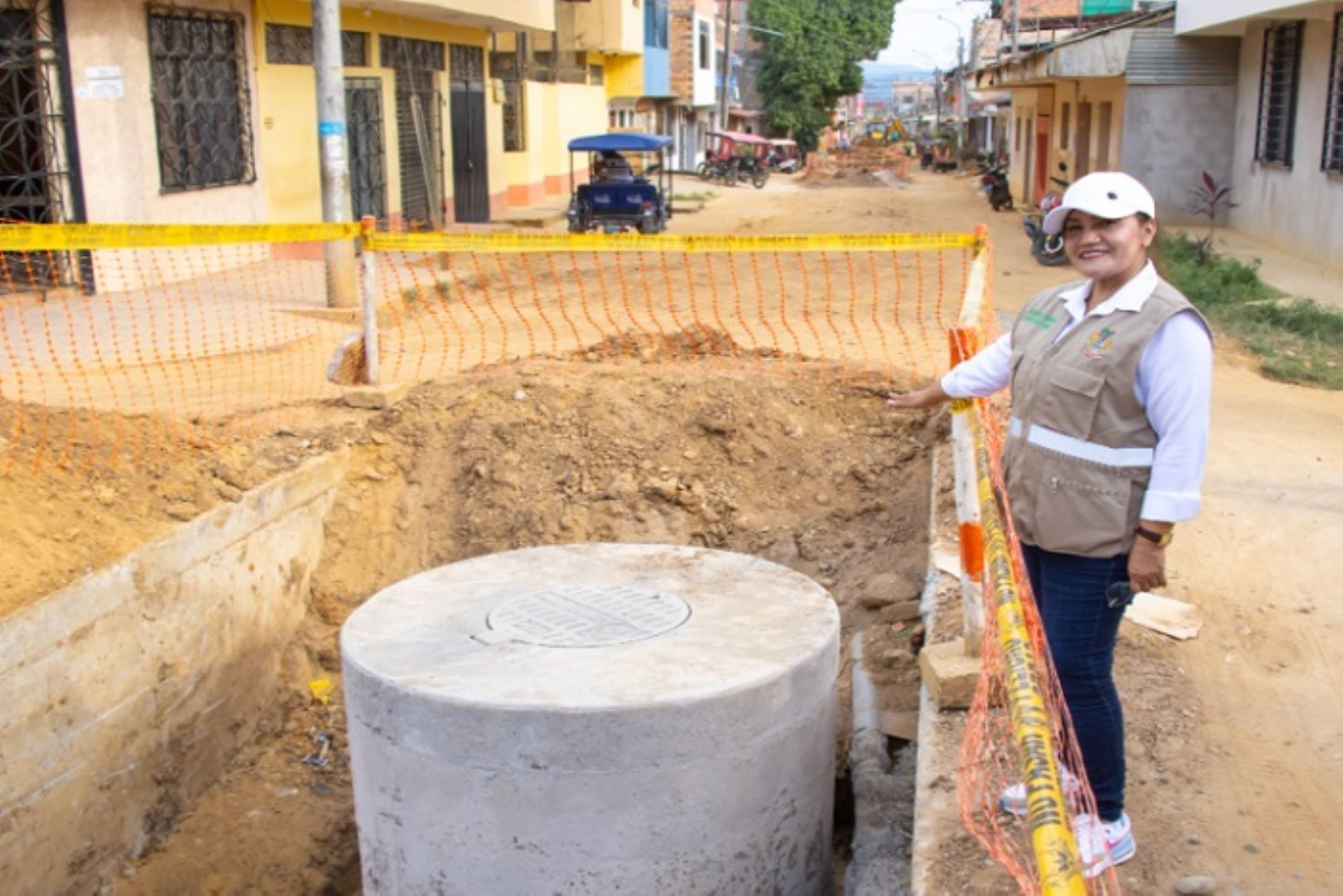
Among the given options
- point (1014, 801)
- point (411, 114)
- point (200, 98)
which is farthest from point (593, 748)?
point (411, 114)

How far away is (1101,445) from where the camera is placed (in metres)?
3.22

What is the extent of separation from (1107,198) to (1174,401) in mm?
505

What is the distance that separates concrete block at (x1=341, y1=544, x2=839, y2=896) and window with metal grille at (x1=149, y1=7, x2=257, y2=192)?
10.0 metres

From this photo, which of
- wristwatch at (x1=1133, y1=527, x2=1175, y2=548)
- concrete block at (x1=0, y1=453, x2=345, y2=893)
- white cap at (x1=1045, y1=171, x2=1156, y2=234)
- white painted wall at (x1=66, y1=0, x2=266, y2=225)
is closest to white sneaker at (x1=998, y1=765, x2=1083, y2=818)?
wristwatch at (x1=1133, y1=527, x2=1175, y2=548)

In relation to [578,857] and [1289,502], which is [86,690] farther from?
[1289,502]

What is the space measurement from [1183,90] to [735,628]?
63.6 ft

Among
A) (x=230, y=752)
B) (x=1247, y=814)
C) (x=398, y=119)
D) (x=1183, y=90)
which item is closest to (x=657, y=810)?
(x=1247, y=814)

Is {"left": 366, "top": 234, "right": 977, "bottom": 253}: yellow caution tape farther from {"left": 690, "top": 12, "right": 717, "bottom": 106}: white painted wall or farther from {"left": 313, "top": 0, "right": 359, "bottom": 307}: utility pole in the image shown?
{"left": 690, "top": 12, "right": 717, "bottom": 106}: white painted wall

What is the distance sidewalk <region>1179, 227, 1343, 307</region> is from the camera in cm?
1342

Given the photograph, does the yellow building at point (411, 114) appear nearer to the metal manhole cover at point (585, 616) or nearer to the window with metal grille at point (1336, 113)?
the window with metal grille at point (1336, 113)

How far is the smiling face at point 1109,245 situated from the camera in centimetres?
315

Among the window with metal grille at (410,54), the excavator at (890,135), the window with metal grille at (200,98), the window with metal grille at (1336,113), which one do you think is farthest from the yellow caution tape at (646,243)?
the excavator at (890,135)

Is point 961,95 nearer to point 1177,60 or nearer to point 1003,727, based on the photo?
point 1177,60

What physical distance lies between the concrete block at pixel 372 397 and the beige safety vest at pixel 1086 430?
16.3 ft
